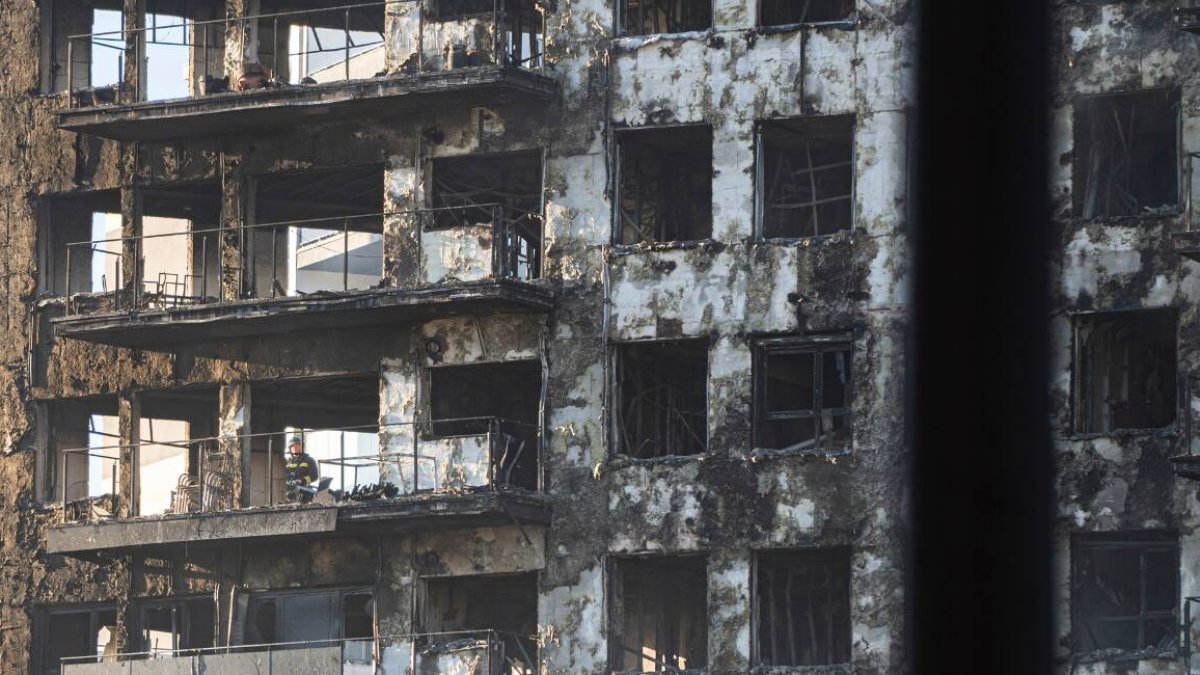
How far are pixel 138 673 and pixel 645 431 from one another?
769 centimetres

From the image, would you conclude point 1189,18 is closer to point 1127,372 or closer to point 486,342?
point 1127,372

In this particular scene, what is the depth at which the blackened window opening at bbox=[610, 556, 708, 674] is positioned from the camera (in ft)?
145

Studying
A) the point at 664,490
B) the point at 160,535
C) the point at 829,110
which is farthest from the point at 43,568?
the point at 829,110

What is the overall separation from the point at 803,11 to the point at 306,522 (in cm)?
982

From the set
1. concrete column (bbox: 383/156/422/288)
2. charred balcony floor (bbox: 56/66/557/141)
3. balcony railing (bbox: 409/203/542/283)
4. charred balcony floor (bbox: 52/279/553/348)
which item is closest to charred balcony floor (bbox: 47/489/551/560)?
charred balcony floor (bbox: 52/279/553/348)

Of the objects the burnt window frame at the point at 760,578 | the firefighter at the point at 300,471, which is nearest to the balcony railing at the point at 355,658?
the firefighter at the point at 300,471

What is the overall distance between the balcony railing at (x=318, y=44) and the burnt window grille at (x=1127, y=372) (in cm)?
874

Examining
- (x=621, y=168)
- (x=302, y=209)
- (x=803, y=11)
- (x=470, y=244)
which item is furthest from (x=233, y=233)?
(x=803, y=11)

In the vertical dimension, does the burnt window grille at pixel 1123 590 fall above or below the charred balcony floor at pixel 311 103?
below

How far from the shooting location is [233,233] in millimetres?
45688

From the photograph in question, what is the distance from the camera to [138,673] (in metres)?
43.6

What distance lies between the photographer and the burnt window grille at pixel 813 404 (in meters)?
42.1

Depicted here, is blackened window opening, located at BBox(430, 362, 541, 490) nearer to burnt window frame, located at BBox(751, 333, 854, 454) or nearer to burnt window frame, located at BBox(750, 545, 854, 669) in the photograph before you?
burnt window frame, located at BBox(751, 333, 854, 454)

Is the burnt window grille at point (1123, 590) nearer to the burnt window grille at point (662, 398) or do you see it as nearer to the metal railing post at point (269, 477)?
the burnt window grille at point (662, 398)
